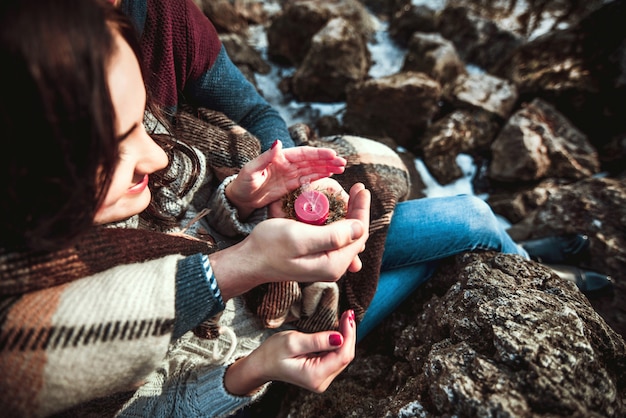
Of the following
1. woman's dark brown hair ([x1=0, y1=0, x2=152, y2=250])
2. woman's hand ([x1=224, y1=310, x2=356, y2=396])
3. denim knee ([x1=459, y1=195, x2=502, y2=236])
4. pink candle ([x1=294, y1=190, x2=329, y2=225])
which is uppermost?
woman's dark brown hair ([x1=0, y1=0, x2=152, y2=250])

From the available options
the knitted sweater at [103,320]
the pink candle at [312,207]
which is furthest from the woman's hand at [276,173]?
the knitted sweater at [103,320]

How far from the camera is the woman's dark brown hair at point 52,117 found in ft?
1.98

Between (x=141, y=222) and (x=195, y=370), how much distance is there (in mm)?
610

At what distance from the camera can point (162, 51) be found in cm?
137


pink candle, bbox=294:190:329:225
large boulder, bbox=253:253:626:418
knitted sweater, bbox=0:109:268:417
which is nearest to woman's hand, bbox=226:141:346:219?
pink candle, bbox=294:190:329:225

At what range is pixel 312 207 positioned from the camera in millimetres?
1232

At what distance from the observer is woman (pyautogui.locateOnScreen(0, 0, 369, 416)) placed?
65cm

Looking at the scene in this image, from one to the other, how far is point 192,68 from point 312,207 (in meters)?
0.93

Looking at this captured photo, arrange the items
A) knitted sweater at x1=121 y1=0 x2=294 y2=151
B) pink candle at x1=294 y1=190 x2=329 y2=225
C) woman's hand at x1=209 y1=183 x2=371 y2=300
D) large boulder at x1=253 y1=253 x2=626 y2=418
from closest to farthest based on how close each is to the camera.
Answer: large boulder at x1=253 y1=253 x2=626 y2=418 < woman's hand at x1=209 y1=183 x2=371 y2=300 < pink candle at x1=294 y1=190 x2=329 y2=225 < knitted sweater at x1=121 y1=0 x2=294 y2=151

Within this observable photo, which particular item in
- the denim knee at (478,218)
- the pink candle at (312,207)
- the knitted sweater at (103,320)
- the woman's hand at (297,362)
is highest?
the pink candle at (312,207)

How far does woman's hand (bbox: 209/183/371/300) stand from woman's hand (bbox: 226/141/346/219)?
32 cm

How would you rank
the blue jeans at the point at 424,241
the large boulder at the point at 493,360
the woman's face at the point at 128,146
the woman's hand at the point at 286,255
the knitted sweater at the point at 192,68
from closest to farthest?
the woman's face at the point at 128,146 → the large boulder at the point at 493,360 → the woman's hand at the point at 286,255 → the knitted sweater at the point at 192,68 → the blue jeans at the point at 424,241

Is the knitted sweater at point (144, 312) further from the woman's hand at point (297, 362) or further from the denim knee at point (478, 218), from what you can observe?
the denim knee at point (478, 218)

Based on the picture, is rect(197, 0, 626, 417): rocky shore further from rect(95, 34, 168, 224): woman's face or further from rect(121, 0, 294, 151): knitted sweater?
rect(121, 0, 294, 151): knitted sweater
